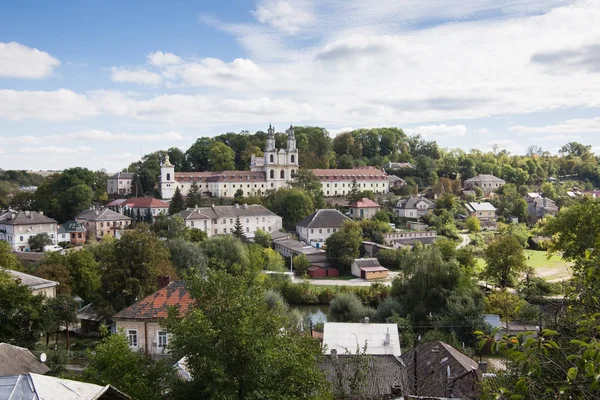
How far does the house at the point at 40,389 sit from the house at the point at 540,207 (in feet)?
199

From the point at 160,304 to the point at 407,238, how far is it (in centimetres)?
3028

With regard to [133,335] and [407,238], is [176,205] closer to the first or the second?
[407,238]

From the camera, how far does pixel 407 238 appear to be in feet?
143

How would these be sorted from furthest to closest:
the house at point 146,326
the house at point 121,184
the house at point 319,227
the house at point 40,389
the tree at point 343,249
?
1. the house at point 121,184
2. the house at point 319,227
3. the tree at point 343,249
4. the house at point 146,326
5. the house at point 40,389

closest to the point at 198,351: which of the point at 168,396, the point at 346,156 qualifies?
the point at 168,396

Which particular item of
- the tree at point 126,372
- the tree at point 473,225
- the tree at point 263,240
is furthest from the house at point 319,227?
the tree at point 126,372

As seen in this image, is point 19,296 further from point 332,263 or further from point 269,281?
point 332,263

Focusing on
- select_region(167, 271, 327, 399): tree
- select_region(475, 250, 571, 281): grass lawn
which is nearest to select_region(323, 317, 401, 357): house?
select_region(167, 271, 327, 399): tree

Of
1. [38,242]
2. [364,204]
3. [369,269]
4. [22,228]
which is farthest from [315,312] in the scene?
[22,228]

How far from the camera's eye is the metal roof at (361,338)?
50.7 ft

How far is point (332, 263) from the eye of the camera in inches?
1511

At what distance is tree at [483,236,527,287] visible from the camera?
94.9 feet

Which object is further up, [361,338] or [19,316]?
[19,316]

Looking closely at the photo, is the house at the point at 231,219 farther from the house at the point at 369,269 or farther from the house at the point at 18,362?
the house at the point at 18,362
